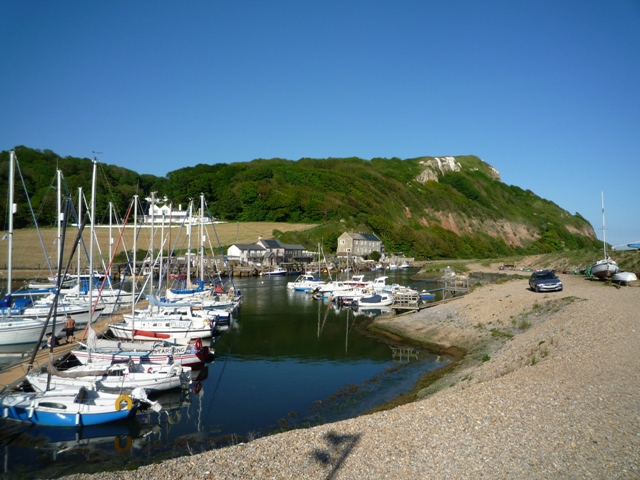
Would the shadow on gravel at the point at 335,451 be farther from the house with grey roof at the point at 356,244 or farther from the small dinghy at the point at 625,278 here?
the house with grey roof at the point at 356,244

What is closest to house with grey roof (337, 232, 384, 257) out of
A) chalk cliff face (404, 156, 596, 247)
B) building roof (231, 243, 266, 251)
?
building roof (231, 243, 266, 251)

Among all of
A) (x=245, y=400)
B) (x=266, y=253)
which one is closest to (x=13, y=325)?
(x=245, y=400)

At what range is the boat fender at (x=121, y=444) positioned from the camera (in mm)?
15273

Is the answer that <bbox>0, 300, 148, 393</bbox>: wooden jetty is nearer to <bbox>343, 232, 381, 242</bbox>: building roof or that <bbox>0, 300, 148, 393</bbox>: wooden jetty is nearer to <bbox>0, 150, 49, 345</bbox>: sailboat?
<bbox>0, 150, 49, 345</bbox>: sailboat

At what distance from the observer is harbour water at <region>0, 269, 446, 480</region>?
14.8 m

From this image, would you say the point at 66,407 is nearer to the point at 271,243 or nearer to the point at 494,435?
the point at 494,435

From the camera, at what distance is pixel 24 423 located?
1659cm

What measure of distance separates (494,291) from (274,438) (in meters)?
32.2

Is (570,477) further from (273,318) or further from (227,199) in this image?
(227,199)

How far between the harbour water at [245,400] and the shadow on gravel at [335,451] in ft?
14.4

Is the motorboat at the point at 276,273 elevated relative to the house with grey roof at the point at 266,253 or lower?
lower

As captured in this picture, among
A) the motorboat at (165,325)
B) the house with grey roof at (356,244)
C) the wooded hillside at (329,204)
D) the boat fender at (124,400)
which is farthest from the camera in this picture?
the wooded hillside at (329,204)

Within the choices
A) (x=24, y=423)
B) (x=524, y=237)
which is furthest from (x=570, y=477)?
(x=524, y=237)

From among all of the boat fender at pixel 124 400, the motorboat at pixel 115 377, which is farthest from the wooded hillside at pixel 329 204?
the boat fender at pixel 124 400
